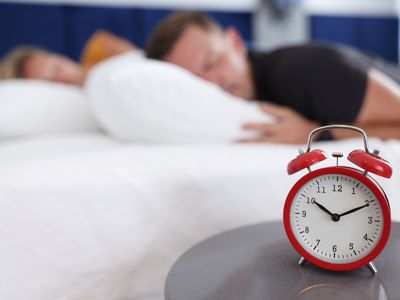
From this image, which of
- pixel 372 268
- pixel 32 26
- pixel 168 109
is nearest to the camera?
pixel 372 268

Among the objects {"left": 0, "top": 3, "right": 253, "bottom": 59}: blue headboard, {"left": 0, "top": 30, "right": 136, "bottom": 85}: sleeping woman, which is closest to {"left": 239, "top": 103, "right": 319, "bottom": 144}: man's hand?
{"left": 0, "top": 30, "right": 136, "bottom": 85}: sleeping woman

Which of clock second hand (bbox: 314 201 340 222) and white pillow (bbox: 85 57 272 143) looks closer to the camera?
clock second hand (bbox: 314 201 340 222)

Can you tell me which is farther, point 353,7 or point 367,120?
point 353,7

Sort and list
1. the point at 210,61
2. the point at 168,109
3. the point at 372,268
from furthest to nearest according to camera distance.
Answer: the point at 210,61, the point at 168,109, the point at 372,268

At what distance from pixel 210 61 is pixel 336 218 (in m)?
0.83

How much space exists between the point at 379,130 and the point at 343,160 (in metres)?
0.22

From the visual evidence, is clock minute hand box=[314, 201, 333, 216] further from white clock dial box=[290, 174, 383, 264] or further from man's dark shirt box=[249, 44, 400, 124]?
man's dark shirt box=[249, 44, 400, 124]

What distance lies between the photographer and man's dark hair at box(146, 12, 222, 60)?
1.29 meters

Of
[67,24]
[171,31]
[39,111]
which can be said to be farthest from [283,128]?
[67,24]

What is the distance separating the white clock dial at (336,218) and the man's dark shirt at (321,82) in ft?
1.44

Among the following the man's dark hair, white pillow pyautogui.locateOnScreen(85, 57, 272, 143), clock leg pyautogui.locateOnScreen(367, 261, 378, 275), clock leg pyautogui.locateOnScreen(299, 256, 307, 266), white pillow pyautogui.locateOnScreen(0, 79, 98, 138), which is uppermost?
the man's dark hair

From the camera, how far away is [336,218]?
539mm

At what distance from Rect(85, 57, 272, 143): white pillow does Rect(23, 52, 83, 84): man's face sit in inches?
33.5

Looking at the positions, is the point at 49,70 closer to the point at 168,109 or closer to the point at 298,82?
the point at 168,109
